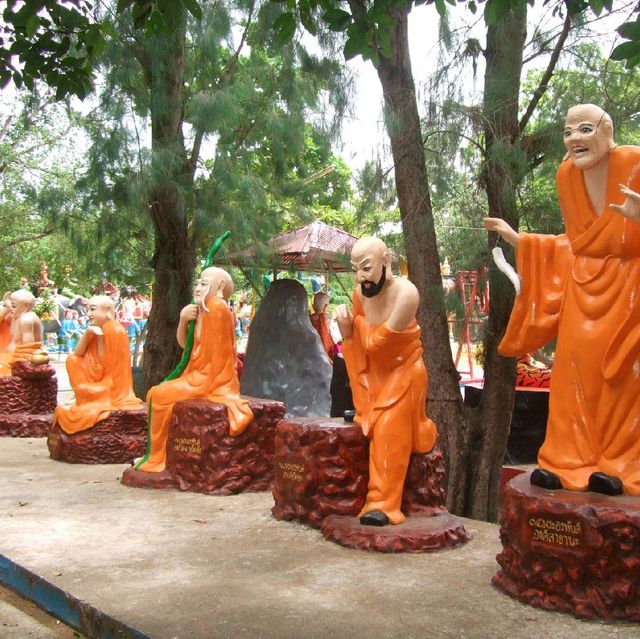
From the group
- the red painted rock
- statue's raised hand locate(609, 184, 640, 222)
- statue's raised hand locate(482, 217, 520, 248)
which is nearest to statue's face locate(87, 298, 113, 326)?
the red painted rock

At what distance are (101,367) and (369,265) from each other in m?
3.96

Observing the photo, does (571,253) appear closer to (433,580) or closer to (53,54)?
(433,580)

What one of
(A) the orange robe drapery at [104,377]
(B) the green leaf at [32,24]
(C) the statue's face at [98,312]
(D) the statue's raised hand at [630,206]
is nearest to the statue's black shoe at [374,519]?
(D) the statue's raised hand at [630,206]

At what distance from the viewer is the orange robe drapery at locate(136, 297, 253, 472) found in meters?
6.61

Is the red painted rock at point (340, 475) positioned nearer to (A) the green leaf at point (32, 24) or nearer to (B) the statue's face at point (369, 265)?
(B) the statue's face at point (369, 265)

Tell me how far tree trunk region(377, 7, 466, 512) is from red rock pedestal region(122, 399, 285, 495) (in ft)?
4.78

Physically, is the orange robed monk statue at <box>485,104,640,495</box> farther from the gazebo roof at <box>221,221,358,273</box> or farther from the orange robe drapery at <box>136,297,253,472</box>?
→ the gazebo roof at <box>221,221,358,273</box>

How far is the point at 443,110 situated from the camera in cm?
630

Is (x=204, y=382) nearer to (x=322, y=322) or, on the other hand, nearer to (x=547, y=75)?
(x=547, y=75)

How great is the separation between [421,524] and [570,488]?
126 centimetres

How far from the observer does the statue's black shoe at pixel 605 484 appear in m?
3.62

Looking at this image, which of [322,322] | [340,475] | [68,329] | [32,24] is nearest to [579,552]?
[340,475]

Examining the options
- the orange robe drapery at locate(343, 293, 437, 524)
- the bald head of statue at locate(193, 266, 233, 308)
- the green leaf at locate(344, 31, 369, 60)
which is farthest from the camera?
the bald head of statue at locate(193, 266, 233, 308)

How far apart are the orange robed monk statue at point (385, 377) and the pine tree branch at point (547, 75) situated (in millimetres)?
2122
